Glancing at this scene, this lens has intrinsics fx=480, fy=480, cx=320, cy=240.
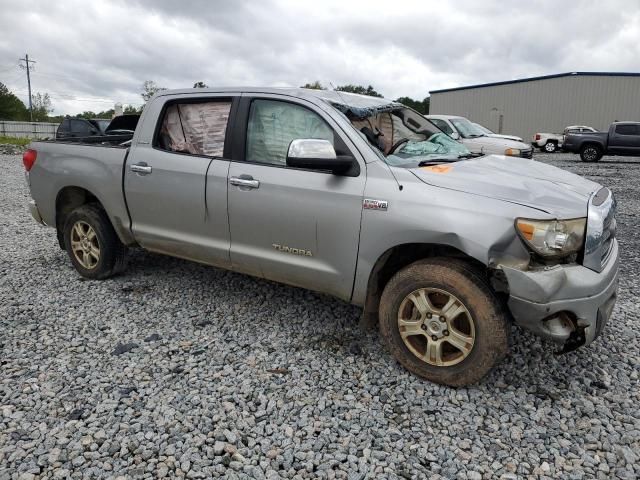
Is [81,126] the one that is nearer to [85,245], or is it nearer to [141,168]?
[85,245]

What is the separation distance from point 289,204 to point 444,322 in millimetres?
1257

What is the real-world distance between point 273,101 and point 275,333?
1.72 meters

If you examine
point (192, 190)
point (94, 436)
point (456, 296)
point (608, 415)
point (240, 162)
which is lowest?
point (94, 436)

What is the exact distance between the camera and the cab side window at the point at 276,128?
3.36 metres

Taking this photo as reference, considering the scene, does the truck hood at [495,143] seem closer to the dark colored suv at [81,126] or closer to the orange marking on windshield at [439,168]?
the orange marking on windshield at [439,168]

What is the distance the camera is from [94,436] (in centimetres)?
247

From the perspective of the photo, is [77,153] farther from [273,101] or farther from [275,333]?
[275,333]

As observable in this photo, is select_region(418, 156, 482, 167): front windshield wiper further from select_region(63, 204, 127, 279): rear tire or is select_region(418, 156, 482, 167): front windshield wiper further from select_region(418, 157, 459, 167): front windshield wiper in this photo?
select_region(63, 204, 127, 279): rear tire

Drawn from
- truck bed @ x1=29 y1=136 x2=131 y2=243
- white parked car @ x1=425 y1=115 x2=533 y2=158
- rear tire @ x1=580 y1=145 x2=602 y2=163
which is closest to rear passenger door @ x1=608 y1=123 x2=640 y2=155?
rear tire @ x1=580 y1=145 x2=602 y2=163

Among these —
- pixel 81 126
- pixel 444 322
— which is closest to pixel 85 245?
pixel 444 322

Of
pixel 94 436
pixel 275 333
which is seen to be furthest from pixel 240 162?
pixel 94 436

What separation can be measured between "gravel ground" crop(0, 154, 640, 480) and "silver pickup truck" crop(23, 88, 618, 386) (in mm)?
345

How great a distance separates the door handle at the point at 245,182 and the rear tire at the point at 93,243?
169 cm

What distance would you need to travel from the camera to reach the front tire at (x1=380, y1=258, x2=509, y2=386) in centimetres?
270
